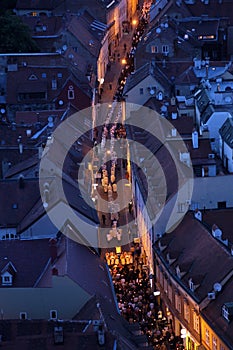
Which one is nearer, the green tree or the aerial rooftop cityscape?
the aerial rooftop cityscape

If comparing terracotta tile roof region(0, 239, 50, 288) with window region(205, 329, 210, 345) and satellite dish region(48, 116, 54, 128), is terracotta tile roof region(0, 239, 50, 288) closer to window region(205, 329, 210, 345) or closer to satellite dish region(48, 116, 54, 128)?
window region(205, 329, 210, 345)

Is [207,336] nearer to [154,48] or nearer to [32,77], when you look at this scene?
[32,77]

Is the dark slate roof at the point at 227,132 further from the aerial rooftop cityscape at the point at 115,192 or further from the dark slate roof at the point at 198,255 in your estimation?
the dark slate roof at the point at 198,255

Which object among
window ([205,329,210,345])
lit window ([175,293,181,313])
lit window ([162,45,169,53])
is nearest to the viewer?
window ([205,329,210,345])

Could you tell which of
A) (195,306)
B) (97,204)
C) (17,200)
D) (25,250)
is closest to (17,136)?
(97,204)

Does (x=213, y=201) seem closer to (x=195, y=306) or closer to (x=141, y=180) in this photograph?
(x=141, y=180)

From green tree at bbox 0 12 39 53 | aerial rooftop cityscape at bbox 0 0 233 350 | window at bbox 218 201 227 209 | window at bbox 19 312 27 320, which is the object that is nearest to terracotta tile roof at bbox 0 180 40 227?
aerial rooftop cityscape at bbox 0 0 233 350
